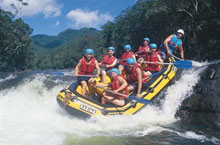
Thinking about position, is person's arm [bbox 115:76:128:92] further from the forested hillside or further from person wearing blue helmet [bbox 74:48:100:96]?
the forested hillside

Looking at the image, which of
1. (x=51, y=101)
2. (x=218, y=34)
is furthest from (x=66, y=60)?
(x=51, y=101)

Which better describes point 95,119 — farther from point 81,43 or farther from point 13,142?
point 81,43

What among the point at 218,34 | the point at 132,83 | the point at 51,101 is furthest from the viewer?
the point at 218,34

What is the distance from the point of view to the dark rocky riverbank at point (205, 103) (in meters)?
5.82

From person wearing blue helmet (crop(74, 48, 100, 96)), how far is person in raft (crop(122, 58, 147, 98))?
3.05ft

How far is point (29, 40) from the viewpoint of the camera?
35.1 meters

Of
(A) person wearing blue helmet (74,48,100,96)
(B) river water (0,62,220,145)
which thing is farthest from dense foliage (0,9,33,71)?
(A) person wearing blue helmet (74,48,100,96)

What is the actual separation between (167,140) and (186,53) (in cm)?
1642

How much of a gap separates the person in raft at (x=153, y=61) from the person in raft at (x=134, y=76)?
26.7 inches

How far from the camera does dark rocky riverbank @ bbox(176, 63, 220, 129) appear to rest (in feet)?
19.1

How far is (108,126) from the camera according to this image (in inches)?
226

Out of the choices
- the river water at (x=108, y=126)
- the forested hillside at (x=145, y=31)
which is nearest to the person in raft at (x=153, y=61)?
the river water at (x=108, y=126)

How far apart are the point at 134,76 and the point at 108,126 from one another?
64.8 inches

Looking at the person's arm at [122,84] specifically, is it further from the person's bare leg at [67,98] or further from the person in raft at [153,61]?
the person in raft at [153,61]
